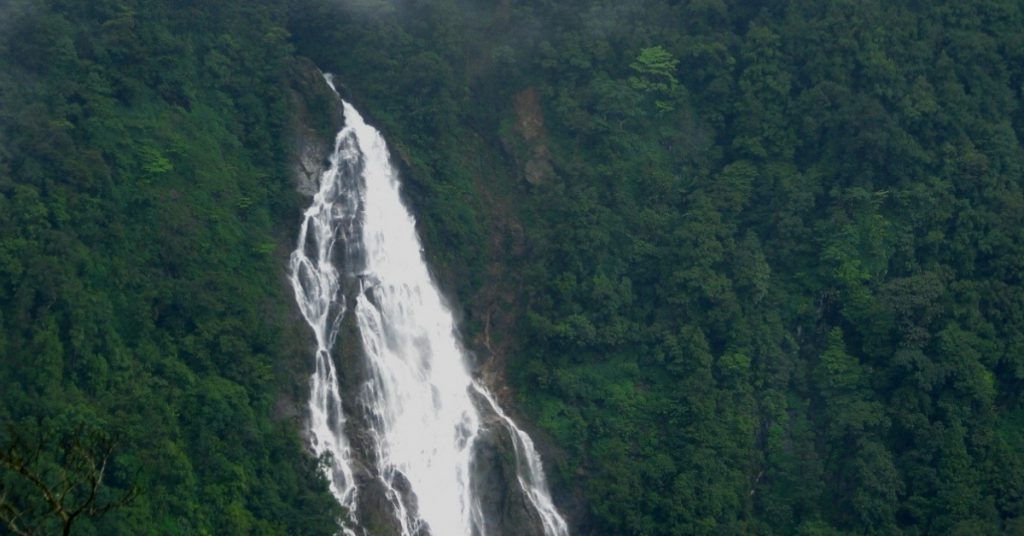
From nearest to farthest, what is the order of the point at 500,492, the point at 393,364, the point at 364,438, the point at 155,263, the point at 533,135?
the point at 155,263 → the point at 364,438 → the point at 500,492 → the point at 393,364 → the point at 533,135

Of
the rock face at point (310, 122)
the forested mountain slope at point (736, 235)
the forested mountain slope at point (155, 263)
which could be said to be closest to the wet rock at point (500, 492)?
the forested mountain slope at point (736, 235)

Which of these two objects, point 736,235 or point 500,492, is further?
point 736,235

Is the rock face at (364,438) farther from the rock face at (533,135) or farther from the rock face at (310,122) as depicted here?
the rock face at (533,135)

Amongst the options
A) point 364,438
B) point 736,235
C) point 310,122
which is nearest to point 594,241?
point 736,235

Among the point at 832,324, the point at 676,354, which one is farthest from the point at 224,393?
the point at 832,324

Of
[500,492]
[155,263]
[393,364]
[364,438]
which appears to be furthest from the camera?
[393,364]

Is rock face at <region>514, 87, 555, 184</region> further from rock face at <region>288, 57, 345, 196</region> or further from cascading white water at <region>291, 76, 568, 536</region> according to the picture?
rock face at <region>288, 57, 345, 196</region>

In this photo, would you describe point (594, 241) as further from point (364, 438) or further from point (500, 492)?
point (364, 438)

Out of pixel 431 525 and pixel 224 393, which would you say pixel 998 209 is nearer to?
pixel 431 525
